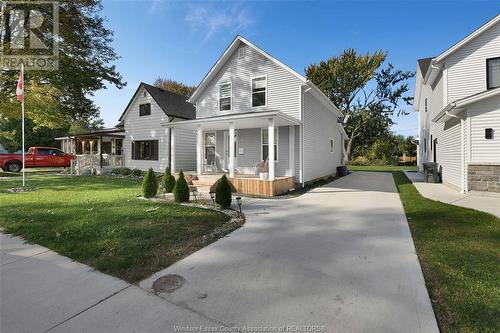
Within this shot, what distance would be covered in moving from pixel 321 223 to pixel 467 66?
11.6 m

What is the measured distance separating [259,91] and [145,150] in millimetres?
10451

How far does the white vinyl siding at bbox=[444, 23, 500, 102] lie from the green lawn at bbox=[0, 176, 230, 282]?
41.0 feet

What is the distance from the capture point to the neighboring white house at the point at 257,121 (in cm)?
1180

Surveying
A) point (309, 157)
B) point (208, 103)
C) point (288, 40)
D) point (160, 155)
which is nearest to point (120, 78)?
point (160, 155)

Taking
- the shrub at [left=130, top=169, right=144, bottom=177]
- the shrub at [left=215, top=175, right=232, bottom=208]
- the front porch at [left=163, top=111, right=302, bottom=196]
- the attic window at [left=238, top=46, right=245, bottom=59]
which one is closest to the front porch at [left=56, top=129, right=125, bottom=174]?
the shrub at [left=130, top=169, right=144, bottom=177]

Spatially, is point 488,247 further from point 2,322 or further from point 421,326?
point 2,322

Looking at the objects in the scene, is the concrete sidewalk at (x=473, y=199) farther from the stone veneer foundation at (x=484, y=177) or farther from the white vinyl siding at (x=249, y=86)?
the white vinyl siding at (x=249, y=86)

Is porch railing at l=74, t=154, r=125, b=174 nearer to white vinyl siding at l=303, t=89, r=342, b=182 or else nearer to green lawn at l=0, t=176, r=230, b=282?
green lawn at l=0, t=176, r=230, b=282

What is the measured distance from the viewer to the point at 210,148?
1500 cm

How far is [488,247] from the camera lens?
4285mm

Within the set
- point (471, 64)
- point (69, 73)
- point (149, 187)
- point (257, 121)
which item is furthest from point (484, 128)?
point (69, 73)

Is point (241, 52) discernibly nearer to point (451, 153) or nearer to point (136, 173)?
point (136, 173)

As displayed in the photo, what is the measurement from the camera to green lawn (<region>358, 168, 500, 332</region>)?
8.27 ft

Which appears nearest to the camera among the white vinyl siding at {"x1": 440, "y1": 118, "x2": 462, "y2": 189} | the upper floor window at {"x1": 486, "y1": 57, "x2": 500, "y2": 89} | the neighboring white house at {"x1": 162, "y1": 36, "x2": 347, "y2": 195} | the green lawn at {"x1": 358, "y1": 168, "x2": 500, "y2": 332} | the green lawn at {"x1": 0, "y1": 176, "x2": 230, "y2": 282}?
the green lawn at {"x1": 358, "y1": 168, "x2": 500, "y2": 332}
